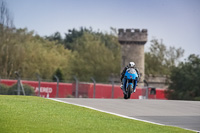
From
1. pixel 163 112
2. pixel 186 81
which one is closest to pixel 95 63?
pixel 186 81

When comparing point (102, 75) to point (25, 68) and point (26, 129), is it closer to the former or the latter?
point (25, 68)

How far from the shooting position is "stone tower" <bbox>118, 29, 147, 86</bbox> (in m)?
79.6

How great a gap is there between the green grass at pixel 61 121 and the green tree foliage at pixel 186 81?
44.7 metres

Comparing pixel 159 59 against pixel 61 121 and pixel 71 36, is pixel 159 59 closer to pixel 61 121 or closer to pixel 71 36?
pixel 71 36

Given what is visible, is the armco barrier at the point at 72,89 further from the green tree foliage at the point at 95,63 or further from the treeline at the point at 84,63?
the green tree foliage at the point at 95,63

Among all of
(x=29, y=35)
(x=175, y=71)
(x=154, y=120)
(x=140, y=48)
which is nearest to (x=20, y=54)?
Answer: (x=29, y=35)

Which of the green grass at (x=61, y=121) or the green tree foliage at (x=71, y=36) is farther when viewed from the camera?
the green tree foliage at (x=71, y=36)

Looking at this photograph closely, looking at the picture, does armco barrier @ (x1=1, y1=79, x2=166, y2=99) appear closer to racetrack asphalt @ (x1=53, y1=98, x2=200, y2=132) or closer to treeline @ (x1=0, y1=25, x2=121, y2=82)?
racetrack asphalt @ (x1=53, y1=98, x2=200, y2=132)

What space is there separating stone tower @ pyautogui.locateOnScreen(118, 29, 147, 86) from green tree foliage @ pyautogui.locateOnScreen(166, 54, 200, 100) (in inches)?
311

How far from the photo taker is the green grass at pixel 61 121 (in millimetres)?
17567

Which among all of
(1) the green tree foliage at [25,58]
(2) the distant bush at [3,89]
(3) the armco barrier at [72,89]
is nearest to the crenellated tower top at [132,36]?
(1) the green tree foliage at [25,58]

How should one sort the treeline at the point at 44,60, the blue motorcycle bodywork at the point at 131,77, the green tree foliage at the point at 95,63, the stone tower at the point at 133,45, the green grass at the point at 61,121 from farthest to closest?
the green tree foliage at the point at 95,63
the treeline at the point at 44,60
the stone tower at the point at 133,45
the blue motorcycle bodywork at the point at 131,77
the green grass at the point at 61,121

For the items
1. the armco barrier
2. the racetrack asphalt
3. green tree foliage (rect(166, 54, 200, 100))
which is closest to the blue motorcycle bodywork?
the racetrack asphalt

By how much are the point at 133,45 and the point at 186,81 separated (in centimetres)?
1392
